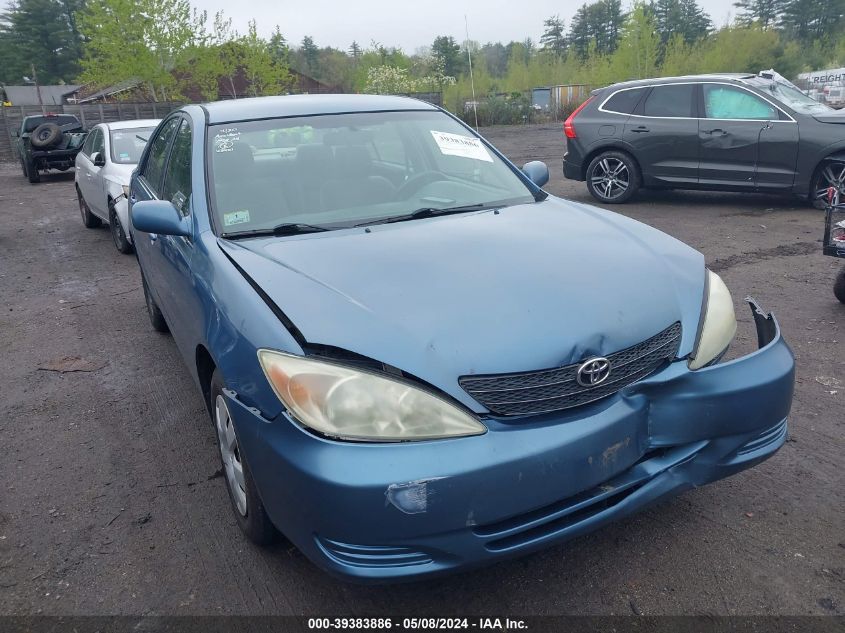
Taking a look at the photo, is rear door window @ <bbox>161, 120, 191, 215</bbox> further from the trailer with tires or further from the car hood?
the trailer with tires

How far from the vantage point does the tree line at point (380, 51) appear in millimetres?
36875

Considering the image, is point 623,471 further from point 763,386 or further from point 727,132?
point 727,132

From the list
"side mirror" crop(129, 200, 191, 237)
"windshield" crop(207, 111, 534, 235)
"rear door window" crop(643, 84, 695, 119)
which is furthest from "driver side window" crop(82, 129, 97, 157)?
"rear door window" crop(643, 84, 695, 119)

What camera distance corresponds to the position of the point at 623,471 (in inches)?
87.5

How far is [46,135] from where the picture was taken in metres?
18.5

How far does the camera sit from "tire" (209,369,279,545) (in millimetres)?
2518

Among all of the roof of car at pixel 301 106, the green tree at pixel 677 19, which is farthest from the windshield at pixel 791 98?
the green tree at pixel 677 19

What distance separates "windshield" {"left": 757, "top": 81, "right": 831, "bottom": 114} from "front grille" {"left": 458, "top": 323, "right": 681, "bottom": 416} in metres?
8.17

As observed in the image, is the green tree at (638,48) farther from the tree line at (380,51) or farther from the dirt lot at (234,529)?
the dirt lot at (234,529)

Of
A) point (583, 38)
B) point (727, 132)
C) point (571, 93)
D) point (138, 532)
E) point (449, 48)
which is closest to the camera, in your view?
point (138, 532)

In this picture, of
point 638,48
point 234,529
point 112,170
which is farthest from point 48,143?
point 638,48

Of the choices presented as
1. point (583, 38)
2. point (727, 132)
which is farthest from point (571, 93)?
point (583, 38)

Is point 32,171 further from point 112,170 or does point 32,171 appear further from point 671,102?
point 671,102

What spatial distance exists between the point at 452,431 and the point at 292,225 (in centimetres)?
146
